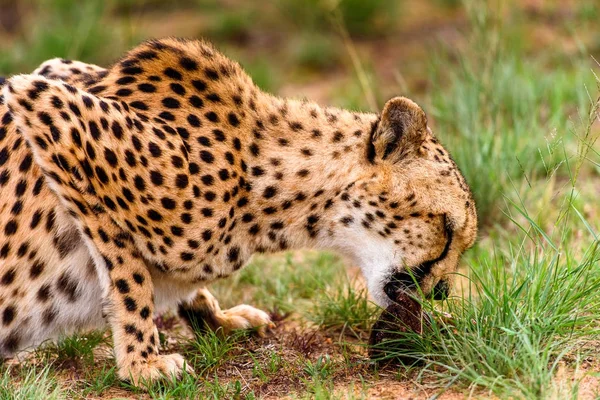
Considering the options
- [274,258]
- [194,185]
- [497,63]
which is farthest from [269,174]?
[497,63]

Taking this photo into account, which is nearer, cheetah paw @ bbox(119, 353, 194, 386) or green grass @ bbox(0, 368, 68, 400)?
green grass @ bbox(0, 368, 68, 400)

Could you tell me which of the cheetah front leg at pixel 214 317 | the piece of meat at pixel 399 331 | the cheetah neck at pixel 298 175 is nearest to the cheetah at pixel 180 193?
the cheetah neck at pixel 298 175

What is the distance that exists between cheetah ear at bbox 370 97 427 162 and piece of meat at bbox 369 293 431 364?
1.84 feet

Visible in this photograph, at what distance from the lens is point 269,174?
3.66m

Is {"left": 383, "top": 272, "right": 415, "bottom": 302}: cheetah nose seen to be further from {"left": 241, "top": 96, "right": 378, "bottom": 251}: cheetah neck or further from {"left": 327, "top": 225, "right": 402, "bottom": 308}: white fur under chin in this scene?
{"left": 241, "top": 96, "right": 378, "bottom": 251}: cheetah neck

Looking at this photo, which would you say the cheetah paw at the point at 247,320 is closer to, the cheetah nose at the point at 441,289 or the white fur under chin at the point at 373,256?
the white fur under chin at the point at 373,256

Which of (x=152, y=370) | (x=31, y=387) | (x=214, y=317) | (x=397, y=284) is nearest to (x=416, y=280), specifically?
(x=397, y=284)

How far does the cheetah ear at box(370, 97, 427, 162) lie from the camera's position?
11.7 ft

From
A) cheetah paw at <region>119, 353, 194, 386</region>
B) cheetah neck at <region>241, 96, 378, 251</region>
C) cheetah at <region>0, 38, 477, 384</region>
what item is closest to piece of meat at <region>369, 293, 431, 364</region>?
cheetah at <region>0, 38, 477, 384</region>

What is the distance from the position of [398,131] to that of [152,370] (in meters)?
1.30

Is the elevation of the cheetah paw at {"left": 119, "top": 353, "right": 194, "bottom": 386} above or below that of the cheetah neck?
below

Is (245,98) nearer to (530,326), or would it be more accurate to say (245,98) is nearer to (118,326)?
(118,326)

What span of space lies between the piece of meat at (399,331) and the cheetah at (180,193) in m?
0.12

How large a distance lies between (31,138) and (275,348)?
1.29 meters
